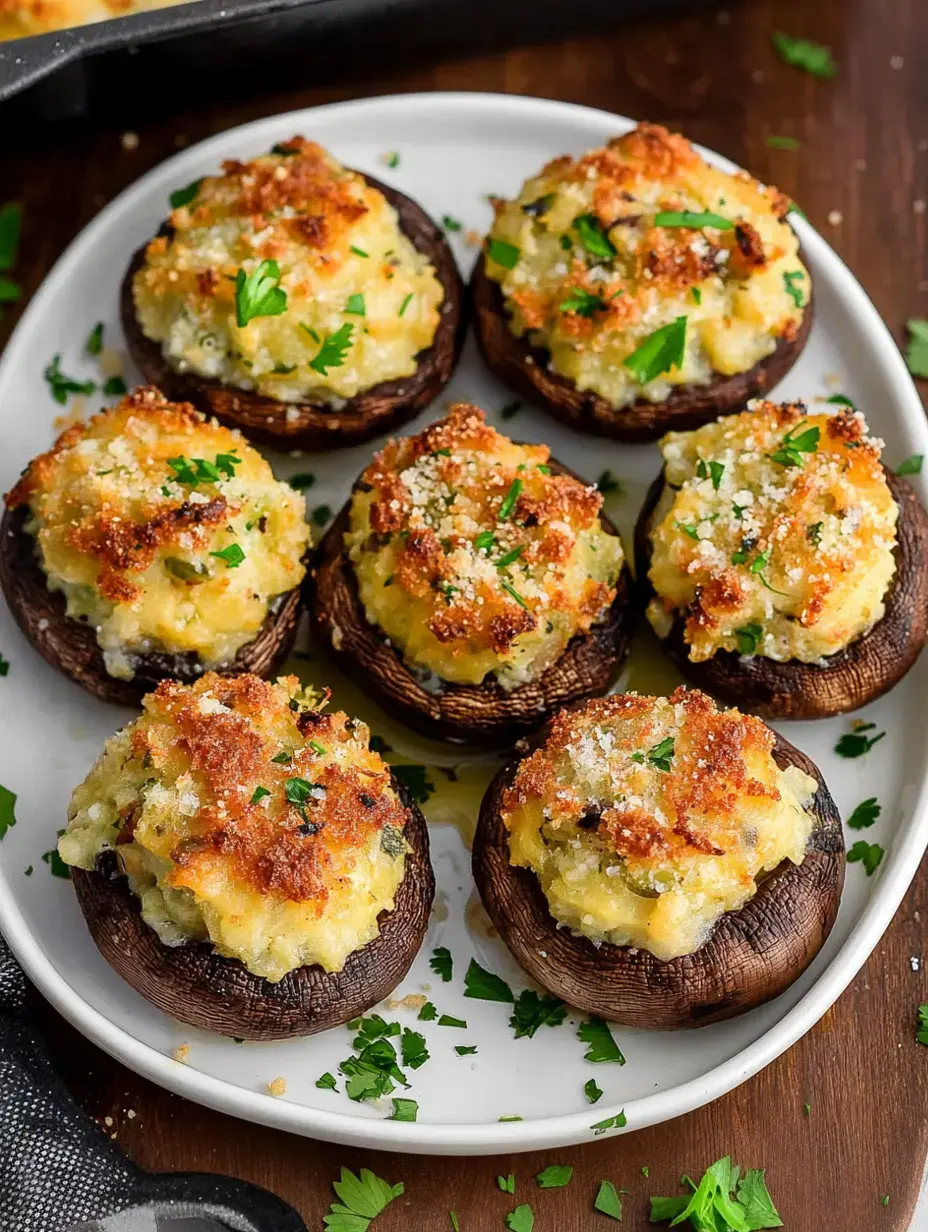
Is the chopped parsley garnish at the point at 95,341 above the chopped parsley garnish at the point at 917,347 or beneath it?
above

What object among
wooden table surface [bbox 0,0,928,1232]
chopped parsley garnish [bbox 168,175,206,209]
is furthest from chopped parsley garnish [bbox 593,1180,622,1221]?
chopped parsley garnish [bbox 168,175,206,209]

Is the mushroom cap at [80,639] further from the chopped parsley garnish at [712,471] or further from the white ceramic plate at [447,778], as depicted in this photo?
the chopped parsley garnish at [712,471]

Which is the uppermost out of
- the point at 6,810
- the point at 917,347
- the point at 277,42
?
the point at 277,42

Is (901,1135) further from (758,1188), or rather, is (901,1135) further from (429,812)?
(429,812)

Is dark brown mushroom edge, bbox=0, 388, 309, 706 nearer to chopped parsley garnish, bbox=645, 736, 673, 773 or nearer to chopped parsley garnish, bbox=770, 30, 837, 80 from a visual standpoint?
chopped parsley garnish, bbox=645, 736, 673, 773

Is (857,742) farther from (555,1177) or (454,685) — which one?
(555,1177)

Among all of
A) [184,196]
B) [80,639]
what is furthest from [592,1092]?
[184,196]

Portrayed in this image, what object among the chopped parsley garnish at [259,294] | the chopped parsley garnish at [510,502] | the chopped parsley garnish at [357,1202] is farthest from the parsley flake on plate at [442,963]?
the chopped parsley garnish at [259,294]
